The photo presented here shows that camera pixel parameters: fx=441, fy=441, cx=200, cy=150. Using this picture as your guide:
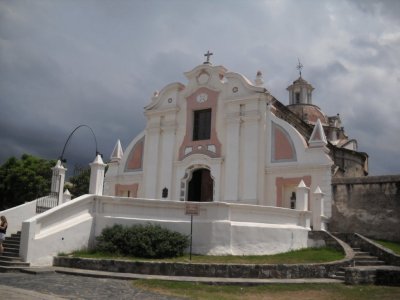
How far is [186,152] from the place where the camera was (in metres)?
25.2

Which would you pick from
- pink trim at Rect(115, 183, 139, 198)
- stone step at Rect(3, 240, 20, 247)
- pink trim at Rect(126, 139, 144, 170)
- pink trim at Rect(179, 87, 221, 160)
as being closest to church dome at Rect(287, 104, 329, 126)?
pink trim at Rect(179, 87, 221, 160)

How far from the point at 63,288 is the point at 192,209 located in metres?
5.74

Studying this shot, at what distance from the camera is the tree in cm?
3984

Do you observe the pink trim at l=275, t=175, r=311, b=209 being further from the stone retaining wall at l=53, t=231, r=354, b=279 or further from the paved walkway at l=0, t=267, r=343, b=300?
the paved walkway at l=0, t=267, r=343, b=300

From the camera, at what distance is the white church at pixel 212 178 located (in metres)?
15.5

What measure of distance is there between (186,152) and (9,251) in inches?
484

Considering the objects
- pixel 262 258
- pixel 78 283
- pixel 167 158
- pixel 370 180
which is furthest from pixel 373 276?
pixel 167 158

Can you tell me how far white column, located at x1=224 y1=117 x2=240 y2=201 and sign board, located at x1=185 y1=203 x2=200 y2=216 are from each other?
24.6ft

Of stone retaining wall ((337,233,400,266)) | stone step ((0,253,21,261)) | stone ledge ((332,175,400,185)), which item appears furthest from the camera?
stone ledge ((332,175,400,185))

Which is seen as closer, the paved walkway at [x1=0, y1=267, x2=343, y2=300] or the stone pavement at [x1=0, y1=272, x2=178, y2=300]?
the stone pavement at [x1=0, y1=272, x2=178, y2=300]

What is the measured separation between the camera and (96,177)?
17719 mm

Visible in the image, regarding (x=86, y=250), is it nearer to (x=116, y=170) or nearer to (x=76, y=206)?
(x=76, y=206)

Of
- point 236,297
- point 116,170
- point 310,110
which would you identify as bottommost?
point 236,297

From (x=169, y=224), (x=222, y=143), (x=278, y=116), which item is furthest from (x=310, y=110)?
(x=169, y=224)
